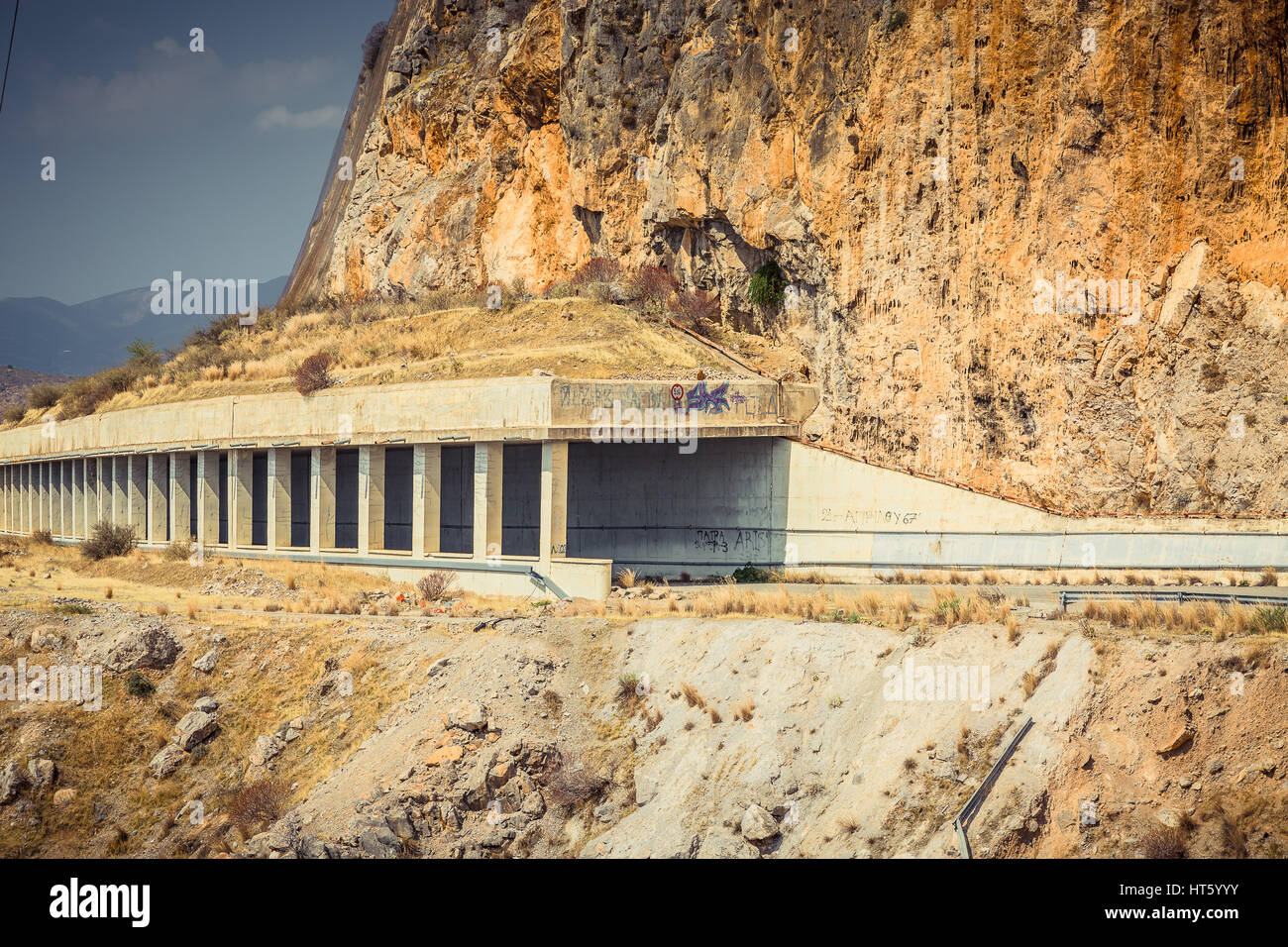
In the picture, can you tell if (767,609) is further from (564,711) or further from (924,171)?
(924,171)

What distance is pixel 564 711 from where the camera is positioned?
2038 centimetres

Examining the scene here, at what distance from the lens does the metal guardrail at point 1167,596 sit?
19078 mm

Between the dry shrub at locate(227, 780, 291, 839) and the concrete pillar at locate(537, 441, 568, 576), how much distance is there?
11.6m

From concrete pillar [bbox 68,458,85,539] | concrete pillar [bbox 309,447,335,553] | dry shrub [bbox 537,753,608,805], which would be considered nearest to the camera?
dry shrub [bbox 537,753,608,805]

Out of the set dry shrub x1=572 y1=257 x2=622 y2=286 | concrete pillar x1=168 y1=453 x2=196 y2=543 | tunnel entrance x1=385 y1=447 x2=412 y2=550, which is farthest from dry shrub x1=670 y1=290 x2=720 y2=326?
concrete pillar x1=168 y1=453 x2=196 y2=543

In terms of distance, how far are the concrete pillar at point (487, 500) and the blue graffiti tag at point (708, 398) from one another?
19.2ft

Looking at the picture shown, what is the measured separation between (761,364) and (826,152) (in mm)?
7716

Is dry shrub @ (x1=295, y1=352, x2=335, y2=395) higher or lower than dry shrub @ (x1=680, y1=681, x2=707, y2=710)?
above

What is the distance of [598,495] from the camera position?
121 ft

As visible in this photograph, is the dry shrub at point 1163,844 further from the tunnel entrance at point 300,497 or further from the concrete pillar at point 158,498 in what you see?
the concrete pillar at point 158,498

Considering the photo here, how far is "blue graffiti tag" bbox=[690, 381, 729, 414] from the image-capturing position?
110 feet

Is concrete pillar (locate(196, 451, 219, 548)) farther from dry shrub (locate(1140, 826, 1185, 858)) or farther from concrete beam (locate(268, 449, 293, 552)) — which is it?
dry shrub (locate(1140, 826, 1185, 858))

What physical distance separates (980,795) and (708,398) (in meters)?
20.1

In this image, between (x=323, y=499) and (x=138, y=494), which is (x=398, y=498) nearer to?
(x=323, y=499)
